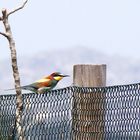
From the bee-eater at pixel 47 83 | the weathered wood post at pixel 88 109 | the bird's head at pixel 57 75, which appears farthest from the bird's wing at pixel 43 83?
the weathered wood post at pixel 88 109

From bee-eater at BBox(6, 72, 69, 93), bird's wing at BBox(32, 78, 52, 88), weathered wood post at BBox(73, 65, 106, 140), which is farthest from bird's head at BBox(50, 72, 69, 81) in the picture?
weathered wood post at BBox(73, 65, 106, 140)

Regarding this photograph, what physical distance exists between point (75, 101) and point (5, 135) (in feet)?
5.96

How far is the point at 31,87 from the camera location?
14227 millimetres

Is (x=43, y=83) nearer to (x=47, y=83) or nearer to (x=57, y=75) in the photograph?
(x=47, y=83)

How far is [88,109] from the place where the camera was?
12.5 metres

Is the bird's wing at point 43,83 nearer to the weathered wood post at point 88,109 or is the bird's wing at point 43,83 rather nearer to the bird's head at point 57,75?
the bird's head at point 57,75

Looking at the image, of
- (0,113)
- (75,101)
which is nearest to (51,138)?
(75,101)

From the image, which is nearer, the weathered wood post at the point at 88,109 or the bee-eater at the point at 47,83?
the weathered wood post at the point at 88,109

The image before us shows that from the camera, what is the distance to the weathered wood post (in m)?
12.4

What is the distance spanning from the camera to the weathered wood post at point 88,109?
12.4 metres

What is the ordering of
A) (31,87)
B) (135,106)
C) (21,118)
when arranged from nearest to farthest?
(135,106) → (21,118) → (31,87)

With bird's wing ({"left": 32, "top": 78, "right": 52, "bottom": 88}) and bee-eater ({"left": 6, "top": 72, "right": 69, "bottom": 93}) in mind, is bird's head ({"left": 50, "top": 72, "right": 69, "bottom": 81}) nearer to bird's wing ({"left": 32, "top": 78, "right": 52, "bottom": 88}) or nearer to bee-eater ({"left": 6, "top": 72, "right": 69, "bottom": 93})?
bee-eater ({"left": 6, "top": 72, "right": 69, "bottom": 93})

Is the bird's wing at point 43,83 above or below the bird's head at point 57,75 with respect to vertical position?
below

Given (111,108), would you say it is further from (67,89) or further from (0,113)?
(0,113)
